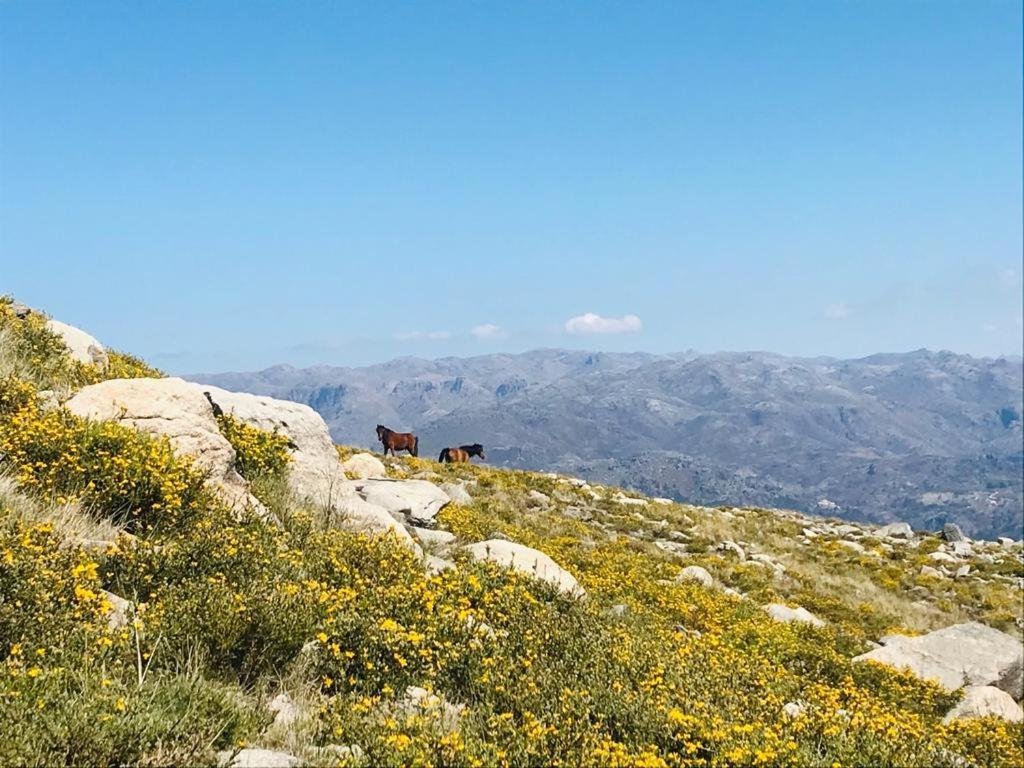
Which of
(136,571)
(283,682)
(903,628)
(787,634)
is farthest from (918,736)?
(903,628)

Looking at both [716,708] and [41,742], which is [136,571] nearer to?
[41,742]

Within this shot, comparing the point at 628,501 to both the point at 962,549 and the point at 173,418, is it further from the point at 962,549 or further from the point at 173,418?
the point at 173,418

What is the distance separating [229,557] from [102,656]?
259 centimetres

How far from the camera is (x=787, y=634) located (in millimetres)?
14367

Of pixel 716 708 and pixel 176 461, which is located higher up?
pixel 176 461

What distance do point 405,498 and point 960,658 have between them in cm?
1389

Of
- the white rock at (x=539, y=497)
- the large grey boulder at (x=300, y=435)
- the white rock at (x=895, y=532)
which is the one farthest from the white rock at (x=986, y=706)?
the white rock at (x=895, y=532)

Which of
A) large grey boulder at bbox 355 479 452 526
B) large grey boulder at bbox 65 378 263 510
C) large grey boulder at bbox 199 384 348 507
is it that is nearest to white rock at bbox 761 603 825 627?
large grey boulder at bbox 355 479 452 526

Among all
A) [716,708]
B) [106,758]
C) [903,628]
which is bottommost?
[903,628]

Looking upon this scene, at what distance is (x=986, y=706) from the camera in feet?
42.4

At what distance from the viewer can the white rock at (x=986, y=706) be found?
41.7ft

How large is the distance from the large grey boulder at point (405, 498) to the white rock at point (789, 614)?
9.29 m

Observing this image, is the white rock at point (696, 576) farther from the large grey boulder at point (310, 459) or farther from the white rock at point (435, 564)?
the large grey boulder at point (310, 459)

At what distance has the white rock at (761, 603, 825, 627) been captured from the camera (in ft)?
55.4
